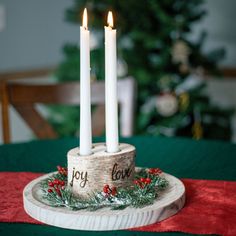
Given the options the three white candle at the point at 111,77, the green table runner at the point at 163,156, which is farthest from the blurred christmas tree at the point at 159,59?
the three white candle at the point at 111,77

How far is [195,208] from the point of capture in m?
0.93

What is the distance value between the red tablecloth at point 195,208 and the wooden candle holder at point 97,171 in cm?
10

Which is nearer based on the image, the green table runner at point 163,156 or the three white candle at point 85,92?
the three white candle at point 85,92

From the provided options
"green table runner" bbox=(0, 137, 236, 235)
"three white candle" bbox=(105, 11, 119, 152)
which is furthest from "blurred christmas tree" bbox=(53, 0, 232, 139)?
"three white candle" bbox=(105, 11, 119, 152)

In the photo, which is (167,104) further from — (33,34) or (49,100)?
(33,34)

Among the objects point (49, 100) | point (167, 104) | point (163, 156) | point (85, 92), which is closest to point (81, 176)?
point (85, 92)

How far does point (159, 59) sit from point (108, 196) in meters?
1.98

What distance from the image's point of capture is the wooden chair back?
1827mm

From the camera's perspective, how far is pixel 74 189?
918 millimetres

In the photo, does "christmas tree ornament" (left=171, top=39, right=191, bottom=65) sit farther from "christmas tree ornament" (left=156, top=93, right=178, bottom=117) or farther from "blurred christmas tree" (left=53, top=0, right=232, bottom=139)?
"christmas tree ornament" (left=156, top=93, right=178, bottom=117)

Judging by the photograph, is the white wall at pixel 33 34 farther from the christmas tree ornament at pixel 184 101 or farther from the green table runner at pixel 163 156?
the green table runner at pixel 163 156

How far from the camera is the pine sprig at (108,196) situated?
0.87 metres

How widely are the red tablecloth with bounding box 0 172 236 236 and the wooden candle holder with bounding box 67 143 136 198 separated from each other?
10 cm

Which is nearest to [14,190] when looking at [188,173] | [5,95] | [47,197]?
[47,197]
